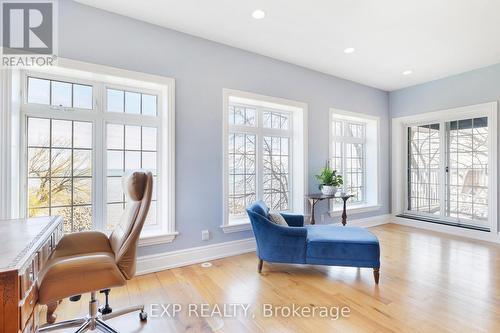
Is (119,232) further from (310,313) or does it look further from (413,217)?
(413,217)

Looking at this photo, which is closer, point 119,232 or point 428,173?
point 119,232

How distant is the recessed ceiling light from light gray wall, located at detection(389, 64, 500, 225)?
387 cm

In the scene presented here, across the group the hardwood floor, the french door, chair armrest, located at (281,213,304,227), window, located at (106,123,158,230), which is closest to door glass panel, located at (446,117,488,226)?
the french door

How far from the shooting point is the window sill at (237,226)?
127 inches

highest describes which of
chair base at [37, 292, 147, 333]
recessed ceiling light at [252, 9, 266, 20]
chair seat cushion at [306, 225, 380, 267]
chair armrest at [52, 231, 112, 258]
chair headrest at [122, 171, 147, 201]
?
recessed ceiling light at [252, 9, 266, 20]

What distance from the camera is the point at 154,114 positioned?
2957 mm

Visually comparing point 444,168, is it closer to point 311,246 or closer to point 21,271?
point 311,246

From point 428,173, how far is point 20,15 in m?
6.43

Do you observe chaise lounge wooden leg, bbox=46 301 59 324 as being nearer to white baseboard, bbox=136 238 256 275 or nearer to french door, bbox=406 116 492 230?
white baseboard, bbox=136 238 256 275

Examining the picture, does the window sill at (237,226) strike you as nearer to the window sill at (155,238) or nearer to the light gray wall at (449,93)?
the window sill at (155,238)

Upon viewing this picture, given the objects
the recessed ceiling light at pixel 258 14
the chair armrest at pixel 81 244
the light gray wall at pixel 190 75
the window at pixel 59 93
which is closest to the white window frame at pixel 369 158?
the light gray wall at pixel 190 75

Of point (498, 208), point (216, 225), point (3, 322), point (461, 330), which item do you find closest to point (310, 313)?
point (461, 330)

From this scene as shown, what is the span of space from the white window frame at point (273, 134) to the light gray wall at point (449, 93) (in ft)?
8.32

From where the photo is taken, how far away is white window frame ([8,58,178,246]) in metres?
2.35
